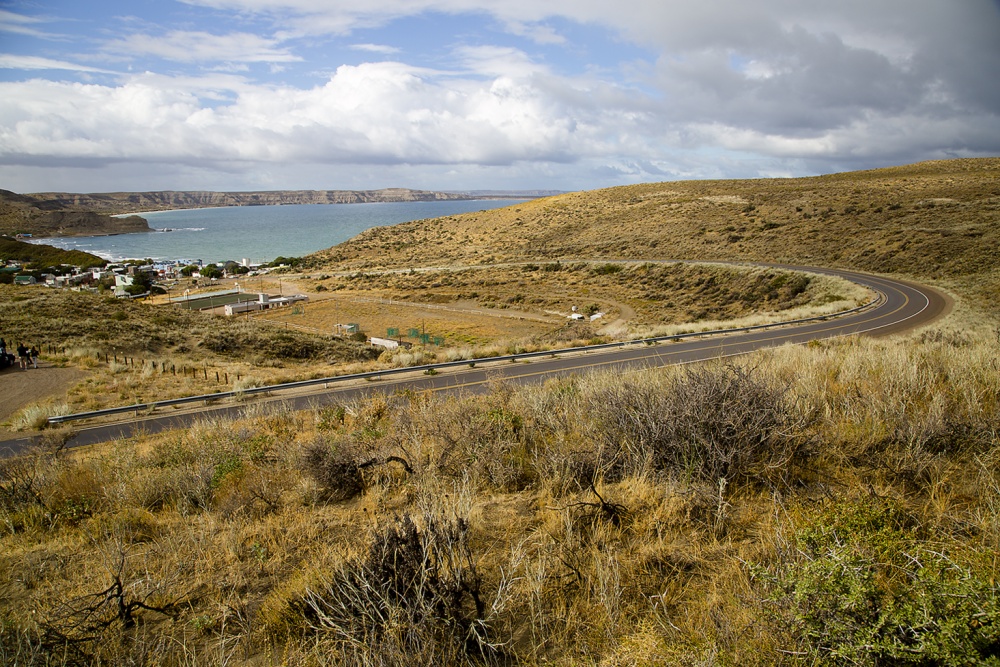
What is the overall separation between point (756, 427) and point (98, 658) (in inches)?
207

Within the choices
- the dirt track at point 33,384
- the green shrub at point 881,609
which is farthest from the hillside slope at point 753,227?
the dirt track at point 33,384

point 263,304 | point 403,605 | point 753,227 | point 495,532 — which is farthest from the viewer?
point 753,227

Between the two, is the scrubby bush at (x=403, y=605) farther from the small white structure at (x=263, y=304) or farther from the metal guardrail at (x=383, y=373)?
the small white structure at (x=263, y=304)

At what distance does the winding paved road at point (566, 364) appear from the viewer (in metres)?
12.3

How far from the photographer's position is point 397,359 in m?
19.5

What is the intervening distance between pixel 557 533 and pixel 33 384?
22.0 m

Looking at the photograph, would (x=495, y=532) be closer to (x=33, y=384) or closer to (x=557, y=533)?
(x=557, y=533)

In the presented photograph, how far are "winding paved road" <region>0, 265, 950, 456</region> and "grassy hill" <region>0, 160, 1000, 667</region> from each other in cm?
402

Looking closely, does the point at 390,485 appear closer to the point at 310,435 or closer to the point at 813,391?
the point at 310,435

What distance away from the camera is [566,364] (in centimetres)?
1681

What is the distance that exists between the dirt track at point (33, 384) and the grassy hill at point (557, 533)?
39.8ft

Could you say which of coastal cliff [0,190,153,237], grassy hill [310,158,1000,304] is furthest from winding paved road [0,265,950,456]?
coastal cliff [0,190,153,237]

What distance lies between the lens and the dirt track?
51.5 feet

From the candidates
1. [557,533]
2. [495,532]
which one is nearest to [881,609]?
[557,533]
